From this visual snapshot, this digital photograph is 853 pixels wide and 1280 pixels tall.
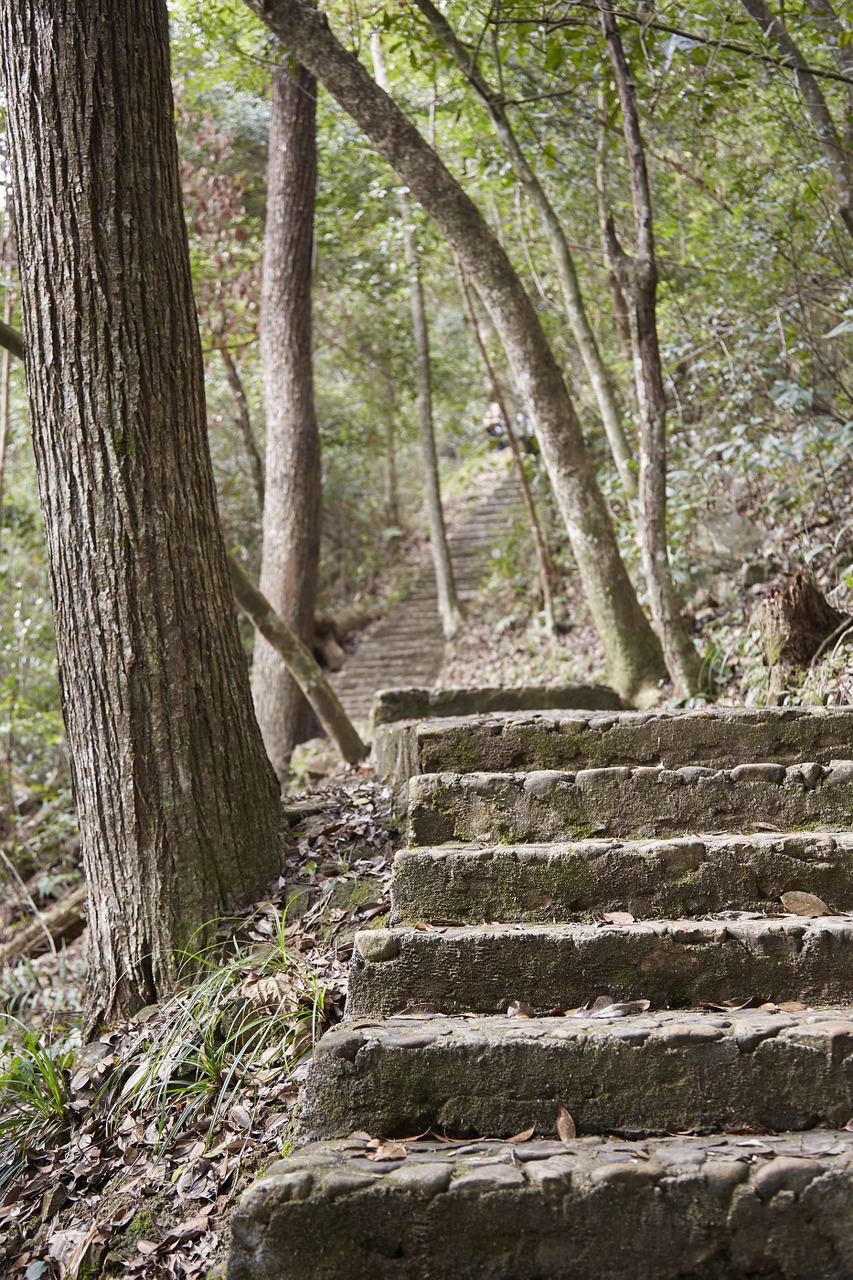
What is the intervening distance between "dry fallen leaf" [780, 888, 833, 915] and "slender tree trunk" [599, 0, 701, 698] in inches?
110

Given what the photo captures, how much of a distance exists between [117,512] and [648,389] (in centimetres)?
286

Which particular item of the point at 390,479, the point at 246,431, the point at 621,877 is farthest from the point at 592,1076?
the point at 390,479

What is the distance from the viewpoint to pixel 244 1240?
1873 millimetres

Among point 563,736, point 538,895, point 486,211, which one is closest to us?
point 538,895

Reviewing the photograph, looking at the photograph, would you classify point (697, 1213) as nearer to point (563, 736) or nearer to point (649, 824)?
point (649, 824)

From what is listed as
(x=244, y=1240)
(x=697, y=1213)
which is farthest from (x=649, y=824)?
(x=244, y=1240)

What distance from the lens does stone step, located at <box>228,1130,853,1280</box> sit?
179cm

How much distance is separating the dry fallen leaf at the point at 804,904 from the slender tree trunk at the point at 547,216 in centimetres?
430

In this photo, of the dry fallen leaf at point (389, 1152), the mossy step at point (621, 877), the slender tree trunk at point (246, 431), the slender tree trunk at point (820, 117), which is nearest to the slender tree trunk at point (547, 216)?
the slender tree trunk at point (820, 117)

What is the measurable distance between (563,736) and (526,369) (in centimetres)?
294

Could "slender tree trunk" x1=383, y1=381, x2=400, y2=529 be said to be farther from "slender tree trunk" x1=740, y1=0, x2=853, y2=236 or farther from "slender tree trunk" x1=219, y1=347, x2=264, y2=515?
"slender tree trunk" x1=740, y1=0, x2=853, y2=236

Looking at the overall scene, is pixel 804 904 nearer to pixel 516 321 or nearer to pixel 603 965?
pixel 603 965

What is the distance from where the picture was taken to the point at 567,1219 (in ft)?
6.03

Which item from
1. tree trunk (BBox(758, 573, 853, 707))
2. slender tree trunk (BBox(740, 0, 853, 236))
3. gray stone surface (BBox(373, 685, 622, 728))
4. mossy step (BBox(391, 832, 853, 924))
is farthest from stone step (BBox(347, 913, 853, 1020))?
slender tree trunk (BBox(740, 0, 853, 236))
